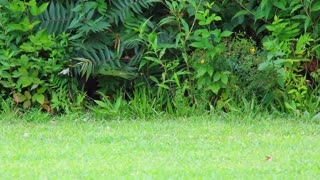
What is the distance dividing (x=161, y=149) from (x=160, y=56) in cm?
215

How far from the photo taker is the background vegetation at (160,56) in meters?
8.18

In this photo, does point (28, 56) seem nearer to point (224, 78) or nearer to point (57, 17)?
point (57, 17)

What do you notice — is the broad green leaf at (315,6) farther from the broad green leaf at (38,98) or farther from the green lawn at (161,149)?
the broad green leaf at (38,98)

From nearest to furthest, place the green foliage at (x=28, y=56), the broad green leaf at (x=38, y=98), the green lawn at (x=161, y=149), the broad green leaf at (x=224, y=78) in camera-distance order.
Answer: the green lawn at (x=161, y=149)
the broad green leaf at (x=224, y=78)
the green foliage at (x=28, y=56)
the broad green leaf at (x=38, y=98)

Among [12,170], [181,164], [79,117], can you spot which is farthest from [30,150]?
[79,117]

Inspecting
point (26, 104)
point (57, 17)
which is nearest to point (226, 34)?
point (57, 17)

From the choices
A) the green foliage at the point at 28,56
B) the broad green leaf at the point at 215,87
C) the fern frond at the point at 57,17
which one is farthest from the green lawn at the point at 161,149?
the fern frond at the point at 57,17

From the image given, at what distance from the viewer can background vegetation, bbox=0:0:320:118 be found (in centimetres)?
818

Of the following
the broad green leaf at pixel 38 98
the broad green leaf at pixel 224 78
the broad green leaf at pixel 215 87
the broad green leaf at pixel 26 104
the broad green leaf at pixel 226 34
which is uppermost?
the broad green leaf at pixel 226 34

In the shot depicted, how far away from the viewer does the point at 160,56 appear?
8.24 metres

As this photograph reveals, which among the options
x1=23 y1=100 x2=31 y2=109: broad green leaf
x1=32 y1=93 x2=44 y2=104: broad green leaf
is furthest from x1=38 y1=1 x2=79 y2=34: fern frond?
x1=23 y1=100 x2=31 y2=109: broad green leaf

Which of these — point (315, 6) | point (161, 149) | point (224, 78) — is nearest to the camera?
point (161, 149)

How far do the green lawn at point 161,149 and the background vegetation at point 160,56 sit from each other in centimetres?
45

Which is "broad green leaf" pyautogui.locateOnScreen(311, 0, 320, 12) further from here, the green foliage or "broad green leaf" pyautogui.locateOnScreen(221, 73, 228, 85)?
the green foliage
